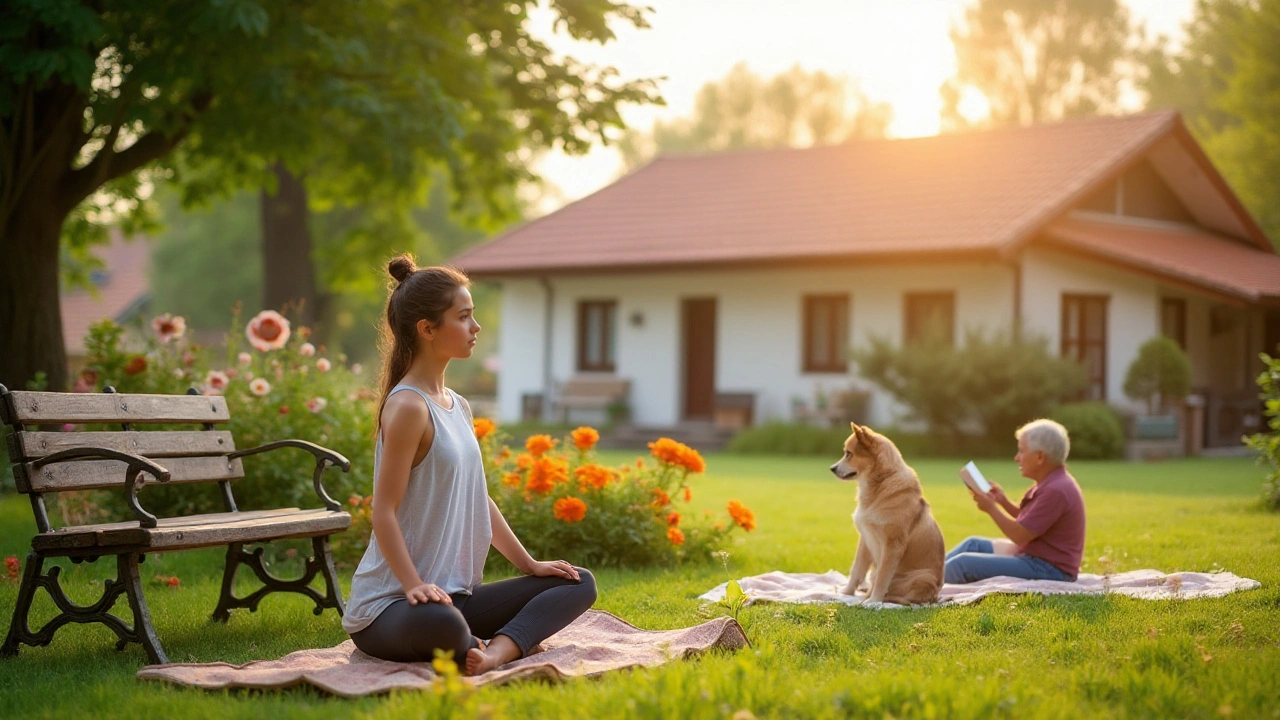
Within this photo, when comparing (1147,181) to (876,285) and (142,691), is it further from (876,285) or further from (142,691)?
(142,691)

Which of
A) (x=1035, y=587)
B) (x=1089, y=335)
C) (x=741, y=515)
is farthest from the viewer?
(x=1089, y=335)

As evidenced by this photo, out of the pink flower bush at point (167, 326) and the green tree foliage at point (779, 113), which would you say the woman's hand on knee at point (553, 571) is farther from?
the green tree foliage at point (779, 113)

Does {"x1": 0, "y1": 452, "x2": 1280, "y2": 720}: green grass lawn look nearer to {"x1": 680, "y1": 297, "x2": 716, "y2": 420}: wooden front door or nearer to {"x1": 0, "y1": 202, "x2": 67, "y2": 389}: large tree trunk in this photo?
{"x1": 0, "y1": 202, "x2": 67, "y2": 389}: large tree trunk

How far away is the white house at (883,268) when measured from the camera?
22672 mm

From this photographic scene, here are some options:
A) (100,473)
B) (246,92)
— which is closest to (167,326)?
(246,92)

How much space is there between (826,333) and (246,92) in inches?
592

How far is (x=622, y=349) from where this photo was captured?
27.0 meters

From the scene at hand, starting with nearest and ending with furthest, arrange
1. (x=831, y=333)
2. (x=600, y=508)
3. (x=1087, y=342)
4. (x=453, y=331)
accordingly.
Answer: (x=453, y=331) → (x=600, y=508) → (x=1087, y=342) → (x=831, y=333)

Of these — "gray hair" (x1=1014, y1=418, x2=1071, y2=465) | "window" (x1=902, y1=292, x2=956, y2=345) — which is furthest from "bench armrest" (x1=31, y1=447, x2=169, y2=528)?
"window" (x1=902, y1=292, x2=956, y2=345)

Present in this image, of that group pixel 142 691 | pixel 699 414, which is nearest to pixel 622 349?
pixel 699 414

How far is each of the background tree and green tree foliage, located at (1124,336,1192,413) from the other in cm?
1170

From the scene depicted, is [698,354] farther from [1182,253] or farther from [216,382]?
[216,382]

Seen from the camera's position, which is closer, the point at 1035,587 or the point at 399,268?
the point at 399,268

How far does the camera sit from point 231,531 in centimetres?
582
